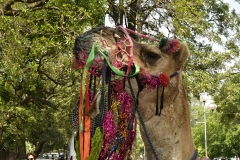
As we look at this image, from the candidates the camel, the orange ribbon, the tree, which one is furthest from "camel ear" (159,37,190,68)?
the tree

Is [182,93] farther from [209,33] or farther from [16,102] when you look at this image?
[16,102]

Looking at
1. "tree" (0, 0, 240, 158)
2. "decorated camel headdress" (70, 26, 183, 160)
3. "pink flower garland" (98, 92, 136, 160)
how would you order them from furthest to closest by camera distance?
"tree" (0, 0, 240, 158) < "pink flower garland" (98, 92, 136, 160) < "decorated camel headdress" (70, 26, 183, 160)

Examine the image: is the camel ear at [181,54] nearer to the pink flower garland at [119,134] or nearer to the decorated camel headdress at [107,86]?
the decorated camel headdress at [107,86]

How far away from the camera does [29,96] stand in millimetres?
17812

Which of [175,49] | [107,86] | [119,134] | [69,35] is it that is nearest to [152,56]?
[175,49]

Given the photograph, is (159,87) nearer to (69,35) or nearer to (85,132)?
(85,132)

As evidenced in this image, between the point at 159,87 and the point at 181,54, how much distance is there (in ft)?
1.03

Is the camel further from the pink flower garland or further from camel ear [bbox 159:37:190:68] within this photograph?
the pink flower garland

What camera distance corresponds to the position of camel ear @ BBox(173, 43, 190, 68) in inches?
132

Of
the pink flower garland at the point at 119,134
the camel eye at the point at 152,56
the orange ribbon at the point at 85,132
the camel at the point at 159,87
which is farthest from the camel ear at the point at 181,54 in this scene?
the orange ribbon at the point at 85,132

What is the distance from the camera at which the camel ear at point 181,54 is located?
337cm

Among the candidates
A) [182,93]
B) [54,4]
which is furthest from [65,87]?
[182,93]

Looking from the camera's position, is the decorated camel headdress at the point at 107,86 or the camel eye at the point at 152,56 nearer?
the decorated camel headdress at the point at 107,86

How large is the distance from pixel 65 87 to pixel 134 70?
51.8ft
